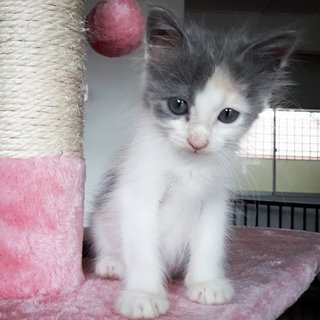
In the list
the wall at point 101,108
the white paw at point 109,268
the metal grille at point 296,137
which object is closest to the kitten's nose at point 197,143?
the white paw at point 109,268

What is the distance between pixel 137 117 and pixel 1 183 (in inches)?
12.8

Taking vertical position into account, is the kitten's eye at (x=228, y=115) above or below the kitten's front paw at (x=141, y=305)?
above

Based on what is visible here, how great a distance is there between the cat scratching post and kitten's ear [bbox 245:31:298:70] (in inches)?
14.4

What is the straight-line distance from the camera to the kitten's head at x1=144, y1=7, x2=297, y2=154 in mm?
849

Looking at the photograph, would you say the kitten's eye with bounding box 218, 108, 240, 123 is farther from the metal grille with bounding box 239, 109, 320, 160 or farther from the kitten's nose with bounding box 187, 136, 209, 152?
the metal grille with bounding box 239, 109, 320, 160

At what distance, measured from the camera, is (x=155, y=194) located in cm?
92

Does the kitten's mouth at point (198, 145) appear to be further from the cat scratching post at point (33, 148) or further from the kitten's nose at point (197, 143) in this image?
the cat scratching post at point (33, 148)

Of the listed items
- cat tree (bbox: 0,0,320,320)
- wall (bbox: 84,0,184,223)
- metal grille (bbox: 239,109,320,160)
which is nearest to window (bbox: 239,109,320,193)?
metal grille (bbox: 239,109,320,160)

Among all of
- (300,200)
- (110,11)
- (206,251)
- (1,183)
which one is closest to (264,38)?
(110,11)

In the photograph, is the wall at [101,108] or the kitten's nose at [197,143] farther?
the wall at [101,108]

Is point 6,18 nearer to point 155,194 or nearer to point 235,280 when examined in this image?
point 155,194

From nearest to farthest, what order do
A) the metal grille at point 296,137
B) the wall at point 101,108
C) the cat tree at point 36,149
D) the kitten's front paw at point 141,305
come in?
the kitten's front paw at point 141,305
the cat tree at point 36,149
the wall at point 101,108
the metal grille at point 296,137

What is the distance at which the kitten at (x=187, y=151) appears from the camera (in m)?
0.86

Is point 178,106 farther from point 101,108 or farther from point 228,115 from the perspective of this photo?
point 101,108
